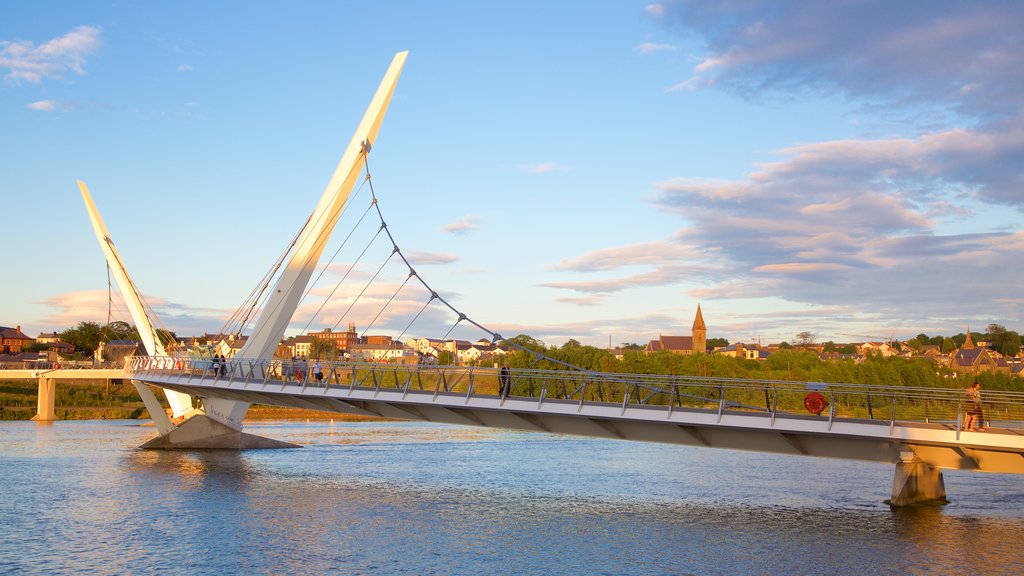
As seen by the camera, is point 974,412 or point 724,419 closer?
point 974,412

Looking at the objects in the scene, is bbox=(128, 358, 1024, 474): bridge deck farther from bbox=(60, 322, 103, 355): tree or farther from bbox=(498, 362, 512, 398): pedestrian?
bbox=(60, 322, 103, 355): tree

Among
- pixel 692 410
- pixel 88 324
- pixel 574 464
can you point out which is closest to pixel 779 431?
pixel 692 410

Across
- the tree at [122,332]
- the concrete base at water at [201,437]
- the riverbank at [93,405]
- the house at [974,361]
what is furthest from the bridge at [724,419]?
the house at [974,361]

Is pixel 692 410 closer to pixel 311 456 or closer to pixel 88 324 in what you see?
pixel 311 456

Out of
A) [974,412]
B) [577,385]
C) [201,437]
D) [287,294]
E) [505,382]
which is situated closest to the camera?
[974,412]

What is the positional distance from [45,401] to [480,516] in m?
56.2

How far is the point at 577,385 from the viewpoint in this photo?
126 feet

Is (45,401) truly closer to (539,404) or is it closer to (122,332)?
(539,404)

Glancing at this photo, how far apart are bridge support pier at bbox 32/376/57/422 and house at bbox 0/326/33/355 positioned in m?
101

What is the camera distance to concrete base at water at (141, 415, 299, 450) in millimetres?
49125

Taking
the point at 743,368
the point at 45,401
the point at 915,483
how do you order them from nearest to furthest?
the point at 915,483 → the point at 45,401 → the point at 743,368

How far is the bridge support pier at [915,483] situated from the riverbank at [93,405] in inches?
2216

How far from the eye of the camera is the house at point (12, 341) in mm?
166137

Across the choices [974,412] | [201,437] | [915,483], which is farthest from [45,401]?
[974,412]
